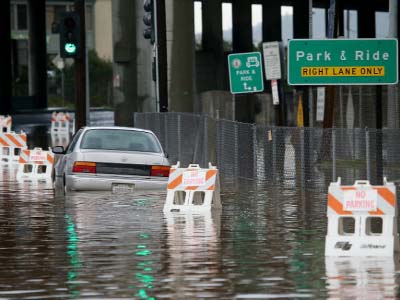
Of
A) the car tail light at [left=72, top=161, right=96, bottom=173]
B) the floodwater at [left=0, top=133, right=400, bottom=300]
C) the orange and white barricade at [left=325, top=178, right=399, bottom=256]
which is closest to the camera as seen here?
the floodwater at [left=0, top=133, right=400, bottom=300]

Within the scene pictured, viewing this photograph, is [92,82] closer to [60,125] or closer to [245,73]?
[60,125]

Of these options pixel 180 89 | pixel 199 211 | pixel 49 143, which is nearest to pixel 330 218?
pixel 199 211

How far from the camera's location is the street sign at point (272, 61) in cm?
3266

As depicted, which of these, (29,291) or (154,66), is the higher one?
(154,66)

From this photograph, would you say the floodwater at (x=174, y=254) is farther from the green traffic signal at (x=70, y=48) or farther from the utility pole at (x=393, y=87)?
the green traffic signal at (x=70, y=48)

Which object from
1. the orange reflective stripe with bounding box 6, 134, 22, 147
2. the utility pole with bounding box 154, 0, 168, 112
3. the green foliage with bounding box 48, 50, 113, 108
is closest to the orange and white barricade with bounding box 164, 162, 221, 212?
the utility pole with bounding box 154, 0, 168, 112

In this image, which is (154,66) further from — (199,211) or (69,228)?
(69,228)

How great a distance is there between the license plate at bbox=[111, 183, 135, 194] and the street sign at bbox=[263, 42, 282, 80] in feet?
27.5

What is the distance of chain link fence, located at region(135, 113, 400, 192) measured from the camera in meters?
24.8

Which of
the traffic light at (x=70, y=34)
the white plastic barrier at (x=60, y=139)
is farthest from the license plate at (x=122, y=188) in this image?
the white plastic barrier at (x=60, y=139)

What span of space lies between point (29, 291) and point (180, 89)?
116 ft

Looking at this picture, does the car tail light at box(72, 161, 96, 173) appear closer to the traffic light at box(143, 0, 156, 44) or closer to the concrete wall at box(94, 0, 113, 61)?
the traffic light at box(143, 0, 156, 44)

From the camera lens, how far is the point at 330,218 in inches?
613

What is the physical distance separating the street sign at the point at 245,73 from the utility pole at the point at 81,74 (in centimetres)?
519
